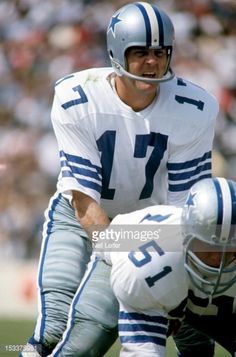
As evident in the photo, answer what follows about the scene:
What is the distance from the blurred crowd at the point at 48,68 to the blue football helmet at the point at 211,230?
4.62m

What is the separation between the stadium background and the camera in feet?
27.0

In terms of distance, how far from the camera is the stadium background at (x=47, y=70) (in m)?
8.23

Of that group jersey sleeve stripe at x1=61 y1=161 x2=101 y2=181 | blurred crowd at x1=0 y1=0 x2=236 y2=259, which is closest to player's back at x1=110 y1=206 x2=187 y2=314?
jersey sleeve stripe at x1=61 y1=161 x2=101 y2=181

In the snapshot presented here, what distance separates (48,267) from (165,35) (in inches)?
43.3

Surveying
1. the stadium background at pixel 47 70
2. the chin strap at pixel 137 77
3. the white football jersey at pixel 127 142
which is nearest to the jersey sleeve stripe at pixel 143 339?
the white football jersey at pixel 127 142

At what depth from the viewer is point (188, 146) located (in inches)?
177

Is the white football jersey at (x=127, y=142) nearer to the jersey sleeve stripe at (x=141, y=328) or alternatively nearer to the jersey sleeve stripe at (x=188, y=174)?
the jersey sleeve stripe at (x=188, y=174)

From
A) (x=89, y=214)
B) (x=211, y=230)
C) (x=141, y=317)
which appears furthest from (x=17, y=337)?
(x=211, y=230)

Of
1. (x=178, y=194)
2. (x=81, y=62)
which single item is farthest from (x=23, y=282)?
(x=178, y=194)

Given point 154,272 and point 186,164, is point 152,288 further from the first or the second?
point 186,164

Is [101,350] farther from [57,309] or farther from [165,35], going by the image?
[165,35]

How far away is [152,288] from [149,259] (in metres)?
0.10

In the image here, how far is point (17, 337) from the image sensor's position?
609 centimetres

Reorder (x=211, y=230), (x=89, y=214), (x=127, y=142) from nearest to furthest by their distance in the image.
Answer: (x=211, y=230), (x=89, y=214), (x=127, y=142)
